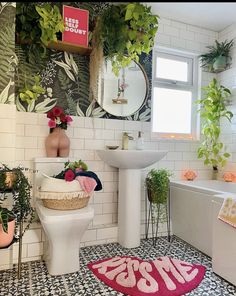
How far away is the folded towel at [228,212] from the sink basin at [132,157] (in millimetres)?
772

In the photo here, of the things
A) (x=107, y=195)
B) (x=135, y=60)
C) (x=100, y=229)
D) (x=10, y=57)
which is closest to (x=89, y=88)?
(x=135, y=60)

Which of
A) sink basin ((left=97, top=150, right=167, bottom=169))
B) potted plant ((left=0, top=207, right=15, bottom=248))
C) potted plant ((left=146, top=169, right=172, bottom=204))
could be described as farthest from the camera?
potted plant ((left=146, top=169, right=172, bottom=204))

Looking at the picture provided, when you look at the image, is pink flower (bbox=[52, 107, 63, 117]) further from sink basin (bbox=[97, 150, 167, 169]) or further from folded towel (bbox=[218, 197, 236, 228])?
folded towel (bbox=[218, 197, 236, 228])

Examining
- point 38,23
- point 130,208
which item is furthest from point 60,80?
point 130,208

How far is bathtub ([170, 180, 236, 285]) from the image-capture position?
1.86 m

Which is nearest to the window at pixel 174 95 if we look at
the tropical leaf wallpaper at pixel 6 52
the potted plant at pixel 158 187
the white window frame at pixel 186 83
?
the white window frame at pixel 186 83

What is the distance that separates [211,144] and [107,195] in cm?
155

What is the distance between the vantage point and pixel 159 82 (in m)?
3.15

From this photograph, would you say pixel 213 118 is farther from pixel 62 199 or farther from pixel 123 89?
pixel 62 199

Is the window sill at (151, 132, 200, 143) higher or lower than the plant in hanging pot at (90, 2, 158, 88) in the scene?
lower

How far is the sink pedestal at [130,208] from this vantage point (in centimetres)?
251

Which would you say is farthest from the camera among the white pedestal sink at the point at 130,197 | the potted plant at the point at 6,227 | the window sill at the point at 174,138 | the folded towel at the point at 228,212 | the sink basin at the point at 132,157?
the window sill at the point at 174,138

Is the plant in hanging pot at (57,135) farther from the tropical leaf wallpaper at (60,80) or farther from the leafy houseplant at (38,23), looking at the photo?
the leafy houseplant at (38,23)

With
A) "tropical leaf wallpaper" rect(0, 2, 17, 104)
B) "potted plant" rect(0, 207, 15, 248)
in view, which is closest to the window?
"tropical leaf wallpaper" rect(0, 2, 17, 104)
